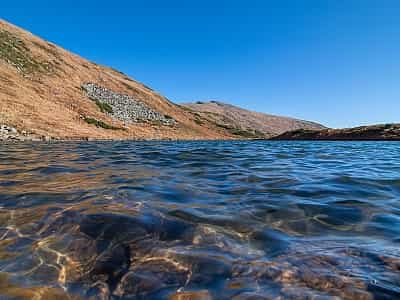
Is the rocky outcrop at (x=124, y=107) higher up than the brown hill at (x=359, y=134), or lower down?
higher up

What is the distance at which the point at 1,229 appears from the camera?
3992 millimetres

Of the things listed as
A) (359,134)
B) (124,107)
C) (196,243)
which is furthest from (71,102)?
(196,243)

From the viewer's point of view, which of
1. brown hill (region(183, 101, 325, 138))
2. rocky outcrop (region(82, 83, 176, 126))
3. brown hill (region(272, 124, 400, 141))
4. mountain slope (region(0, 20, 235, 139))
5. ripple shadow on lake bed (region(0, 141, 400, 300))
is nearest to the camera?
ripple shadow on lake bed (region(0, 141, 400, 300))

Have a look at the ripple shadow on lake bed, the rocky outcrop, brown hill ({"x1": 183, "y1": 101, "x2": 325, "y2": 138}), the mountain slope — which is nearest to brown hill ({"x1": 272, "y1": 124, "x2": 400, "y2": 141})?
the mountain slope

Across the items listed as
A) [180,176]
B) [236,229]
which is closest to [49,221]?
[236,229]

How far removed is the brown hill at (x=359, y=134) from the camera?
4772 centimetres

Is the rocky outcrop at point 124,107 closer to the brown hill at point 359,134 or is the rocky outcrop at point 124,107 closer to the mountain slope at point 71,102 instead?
the mountain slope at point 71,102

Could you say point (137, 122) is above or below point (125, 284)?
above

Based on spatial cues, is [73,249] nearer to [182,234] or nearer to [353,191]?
[182,234]

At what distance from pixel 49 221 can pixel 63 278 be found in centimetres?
159

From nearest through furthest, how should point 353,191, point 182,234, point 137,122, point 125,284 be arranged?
point 125,284 < point 182,234 < point 353,191 < point 137,122

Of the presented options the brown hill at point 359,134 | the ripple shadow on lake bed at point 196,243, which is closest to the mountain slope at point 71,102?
the brown hill at point 359,134

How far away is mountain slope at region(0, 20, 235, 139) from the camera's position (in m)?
37.9

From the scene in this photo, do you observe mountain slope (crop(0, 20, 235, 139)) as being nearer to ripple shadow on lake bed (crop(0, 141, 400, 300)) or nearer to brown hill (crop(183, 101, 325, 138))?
ripple shadow on lake bed (crop(0, 141, 400, 300))
